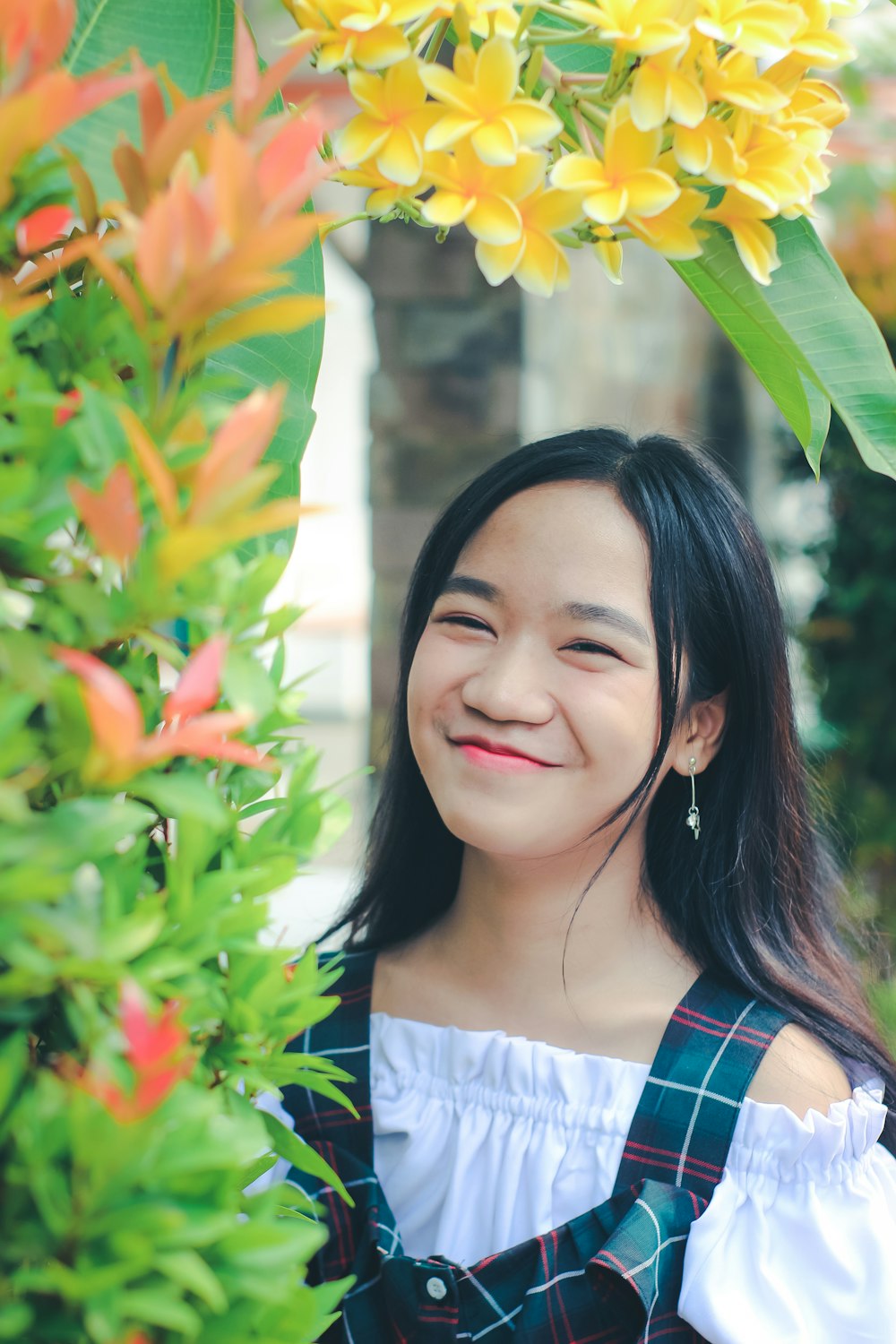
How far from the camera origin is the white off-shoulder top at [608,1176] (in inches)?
37.9

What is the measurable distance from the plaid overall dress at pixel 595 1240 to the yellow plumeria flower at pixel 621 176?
72 centimetres

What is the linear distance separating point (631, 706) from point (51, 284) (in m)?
0.61

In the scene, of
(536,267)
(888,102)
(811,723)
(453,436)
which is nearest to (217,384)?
(536,267)

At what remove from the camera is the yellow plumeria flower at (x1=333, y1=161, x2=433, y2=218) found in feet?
2.10

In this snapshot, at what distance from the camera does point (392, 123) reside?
622 millimetres

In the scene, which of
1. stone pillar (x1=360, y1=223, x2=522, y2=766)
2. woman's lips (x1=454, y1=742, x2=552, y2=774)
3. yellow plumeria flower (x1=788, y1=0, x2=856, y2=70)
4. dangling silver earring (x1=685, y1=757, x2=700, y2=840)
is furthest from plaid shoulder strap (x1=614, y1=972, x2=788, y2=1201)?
stone pillar (x1=360, y1=223, x2=522, y2=766)

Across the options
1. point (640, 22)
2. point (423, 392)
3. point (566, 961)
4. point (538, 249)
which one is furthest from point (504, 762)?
point (423, 392)

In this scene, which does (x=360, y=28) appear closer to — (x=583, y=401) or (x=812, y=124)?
(x=812, y=124)

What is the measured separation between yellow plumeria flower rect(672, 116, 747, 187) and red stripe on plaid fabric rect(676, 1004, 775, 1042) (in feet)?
2.36

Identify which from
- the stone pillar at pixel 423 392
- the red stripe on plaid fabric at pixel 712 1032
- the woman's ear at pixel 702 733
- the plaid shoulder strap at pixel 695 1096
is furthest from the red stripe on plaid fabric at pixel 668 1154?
the stone pillar at pixel 423 392

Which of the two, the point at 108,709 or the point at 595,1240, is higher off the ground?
the point at 108,709

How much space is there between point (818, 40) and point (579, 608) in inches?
19.1

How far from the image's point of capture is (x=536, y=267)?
64 centimetres

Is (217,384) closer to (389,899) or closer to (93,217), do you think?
(93,217)
